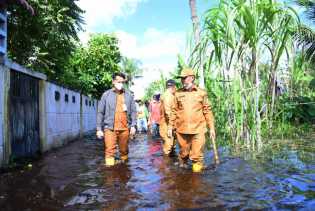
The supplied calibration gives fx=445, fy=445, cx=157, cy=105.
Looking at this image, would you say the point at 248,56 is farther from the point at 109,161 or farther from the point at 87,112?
the point at 87,112

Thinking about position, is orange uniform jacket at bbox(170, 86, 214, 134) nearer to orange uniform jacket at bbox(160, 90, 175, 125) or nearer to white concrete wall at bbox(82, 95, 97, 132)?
orange uniform jacket at bbox(160, 90, 175, 125)

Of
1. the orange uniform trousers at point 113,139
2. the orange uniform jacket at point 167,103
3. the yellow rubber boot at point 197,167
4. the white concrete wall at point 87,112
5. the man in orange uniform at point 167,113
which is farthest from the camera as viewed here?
the white concrete wall at point 87,112

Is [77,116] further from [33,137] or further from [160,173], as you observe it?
[160,173]

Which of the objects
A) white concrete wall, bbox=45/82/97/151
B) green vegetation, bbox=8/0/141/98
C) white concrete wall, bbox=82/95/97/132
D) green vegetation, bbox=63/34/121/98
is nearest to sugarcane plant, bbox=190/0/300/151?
white concrete wall, bbox=45/82/97/151

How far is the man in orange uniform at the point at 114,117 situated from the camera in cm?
795

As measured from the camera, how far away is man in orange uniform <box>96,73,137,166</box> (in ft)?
26.1

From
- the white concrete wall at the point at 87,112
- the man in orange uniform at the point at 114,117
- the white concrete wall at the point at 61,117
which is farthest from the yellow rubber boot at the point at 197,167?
the white concrete wall at the point at 87,112

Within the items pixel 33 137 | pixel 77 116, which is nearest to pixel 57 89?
pixel 33 137

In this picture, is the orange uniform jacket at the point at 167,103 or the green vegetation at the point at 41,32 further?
the green vegetation at the point at 41,32

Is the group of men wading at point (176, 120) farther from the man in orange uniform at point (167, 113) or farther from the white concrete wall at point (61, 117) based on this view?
Result: the white concrete wall at point (61, 117)

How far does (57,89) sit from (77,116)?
12.8ft

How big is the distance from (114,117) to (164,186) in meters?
2.39

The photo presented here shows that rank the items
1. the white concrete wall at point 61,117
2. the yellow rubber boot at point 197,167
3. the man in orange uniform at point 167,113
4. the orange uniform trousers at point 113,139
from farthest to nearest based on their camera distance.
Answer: the white concrete wall at point 61,117
the man in orange uniform at point 167,113
the orange uniform trousers at point 113,139
the yellow rubber boot at point 197,167

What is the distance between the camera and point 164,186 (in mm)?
5934
